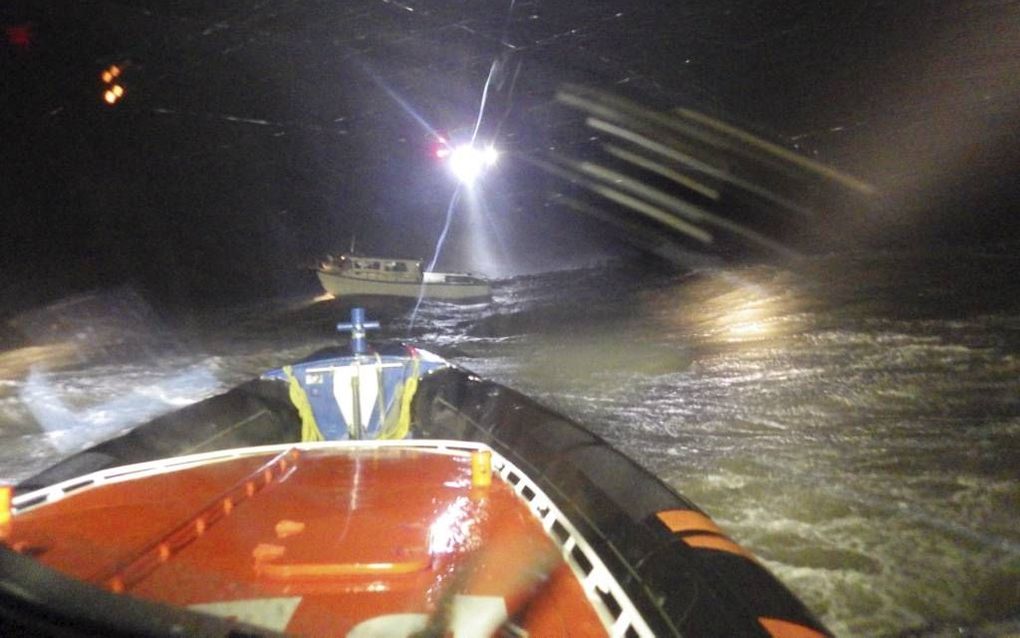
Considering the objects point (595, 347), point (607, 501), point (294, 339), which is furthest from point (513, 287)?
point (607, 501)

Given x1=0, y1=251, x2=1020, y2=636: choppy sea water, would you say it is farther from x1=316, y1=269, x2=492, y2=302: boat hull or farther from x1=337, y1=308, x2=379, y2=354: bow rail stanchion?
x1=316, y1=269, x2=492, y2=302: boat hull

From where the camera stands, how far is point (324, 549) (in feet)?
7.33

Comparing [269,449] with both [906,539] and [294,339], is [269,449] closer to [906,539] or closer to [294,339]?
[906,539]

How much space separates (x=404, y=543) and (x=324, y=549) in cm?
25

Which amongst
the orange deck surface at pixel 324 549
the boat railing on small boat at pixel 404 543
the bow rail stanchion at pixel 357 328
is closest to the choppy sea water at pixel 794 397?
the boat railing on small boat at pixel 404 543

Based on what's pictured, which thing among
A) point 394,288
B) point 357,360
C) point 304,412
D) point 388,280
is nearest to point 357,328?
point 357,360

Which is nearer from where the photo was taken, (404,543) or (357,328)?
(404,543)

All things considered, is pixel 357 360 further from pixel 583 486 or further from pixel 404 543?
pixel 404 543

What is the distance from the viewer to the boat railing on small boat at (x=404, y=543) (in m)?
1.94

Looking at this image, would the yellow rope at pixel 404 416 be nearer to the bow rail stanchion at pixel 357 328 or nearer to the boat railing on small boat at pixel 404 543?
the bow rail stanchion at pixel 357 328

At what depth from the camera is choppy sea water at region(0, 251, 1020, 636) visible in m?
5.04

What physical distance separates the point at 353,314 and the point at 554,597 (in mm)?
3830

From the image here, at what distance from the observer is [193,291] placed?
40781mm

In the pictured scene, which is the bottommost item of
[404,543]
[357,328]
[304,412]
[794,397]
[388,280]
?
[404,543]
